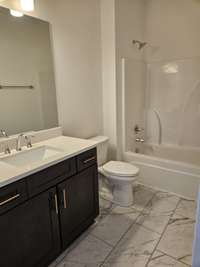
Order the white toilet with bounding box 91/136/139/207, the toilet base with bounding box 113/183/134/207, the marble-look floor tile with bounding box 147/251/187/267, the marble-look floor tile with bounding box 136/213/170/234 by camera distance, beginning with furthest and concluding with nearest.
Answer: the toilet base with bounding box 113/183/134/207 → the white toilet with bounding box 91/136/139/207 → the marble-look floor tile with bounding box 136/213/170/234 → the marble-look floor tile with bounding box 147/251/187/267

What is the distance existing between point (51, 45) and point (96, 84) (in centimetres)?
82

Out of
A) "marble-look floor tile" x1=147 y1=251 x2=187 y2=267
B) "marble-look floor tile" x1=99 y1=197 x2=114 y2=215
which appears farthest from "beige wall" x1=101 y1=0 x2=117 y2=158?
"marble-look floor tile" x1=147 y1=251 x2=187 y2=267

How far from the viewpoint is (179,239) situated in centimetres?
174

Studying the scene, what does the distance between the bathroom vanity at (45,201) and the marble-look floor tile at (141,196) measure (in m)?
0.58

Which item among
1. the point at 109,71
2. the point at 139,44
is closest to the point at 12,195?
the point at 109,71

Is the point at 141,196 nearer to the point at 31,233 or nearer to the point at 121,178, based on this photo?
the point at 121,178

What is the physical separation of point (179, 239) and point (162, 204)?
21.4 inches

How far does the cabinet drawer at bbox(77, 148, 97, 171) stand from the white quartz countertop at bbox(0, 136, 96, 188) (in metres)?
0.04

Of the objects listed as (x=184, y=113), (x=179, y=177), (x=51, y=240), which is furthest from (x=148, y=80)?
(x=51, y=240)

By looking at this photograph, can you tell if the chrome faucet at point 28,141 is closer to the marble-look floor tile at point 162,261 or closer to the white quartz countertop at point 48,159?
the white quartz countertop at point 48,159

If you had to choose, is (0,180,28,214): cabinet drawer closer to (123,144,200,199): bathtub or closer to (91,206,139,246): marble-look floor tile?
(91,206,139,246): marble-look floor tile

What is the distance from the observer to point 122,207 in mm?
2244

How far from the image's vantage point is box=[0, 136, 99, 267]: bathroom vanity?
1157 mm

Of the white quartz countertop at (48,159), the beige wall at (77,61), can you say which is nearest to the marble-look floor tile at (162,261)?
the white quartz countertop at (48,159)
